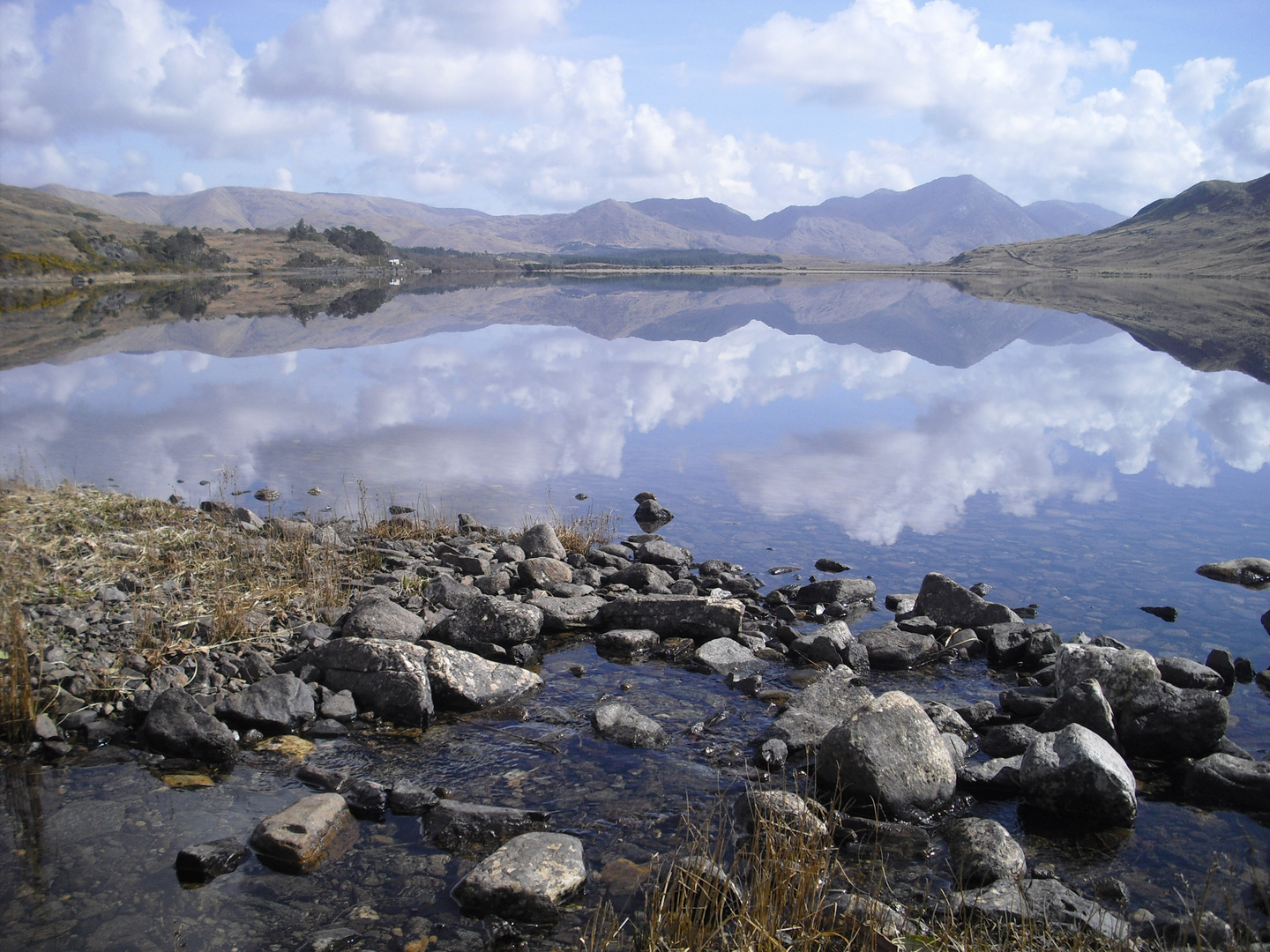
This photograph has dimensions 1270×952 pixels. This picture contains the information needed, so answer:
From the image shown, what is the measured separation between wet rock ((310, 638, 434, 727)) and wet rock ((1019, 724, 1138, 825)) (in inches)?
214

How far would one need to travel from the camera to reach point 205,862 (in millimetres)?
5688

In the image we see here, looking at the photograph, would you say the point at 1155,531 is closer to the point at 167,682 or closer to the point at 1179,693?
the point at 1179,693

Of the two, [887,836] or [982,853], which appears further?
[887,836]

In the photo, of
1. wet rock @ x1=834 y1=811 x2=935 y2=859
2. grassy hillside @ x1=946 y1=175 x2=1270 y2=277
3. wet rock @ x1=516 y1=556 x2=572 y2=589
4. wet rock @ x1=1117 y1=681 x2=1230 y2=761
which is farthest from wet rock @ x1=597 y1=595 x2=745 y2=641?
grassy hillside @ x1=946 y1=175 x2=1270 y2=277

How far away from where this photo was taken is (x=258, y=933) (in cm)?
520

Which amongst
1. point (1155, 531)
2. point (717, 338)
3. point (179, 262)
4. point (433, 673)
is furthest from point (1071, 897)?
point (179, 262)

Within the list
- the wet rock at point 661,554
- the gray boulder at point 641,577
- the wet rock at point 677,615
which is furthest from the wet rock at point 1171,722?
the wet rock at point 661,554

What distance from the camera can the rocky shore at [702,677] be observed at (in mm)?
5762

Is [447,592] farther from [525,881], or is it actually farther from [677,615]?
[525,881]

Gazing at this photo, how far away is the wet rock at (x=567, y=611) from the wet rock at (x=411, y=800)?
4008 mm

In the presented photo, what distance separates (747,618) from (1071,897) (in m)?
5.81

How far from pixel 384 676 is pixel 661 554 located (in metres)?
5.79

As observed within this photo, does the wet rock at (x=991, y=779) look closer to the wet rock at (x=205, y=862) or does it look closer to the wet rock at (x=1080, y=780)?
the wet rock at (x=1080, y=780)

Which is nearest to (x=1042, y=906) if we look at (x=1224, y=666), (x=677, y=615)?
(x=677, y=615)
